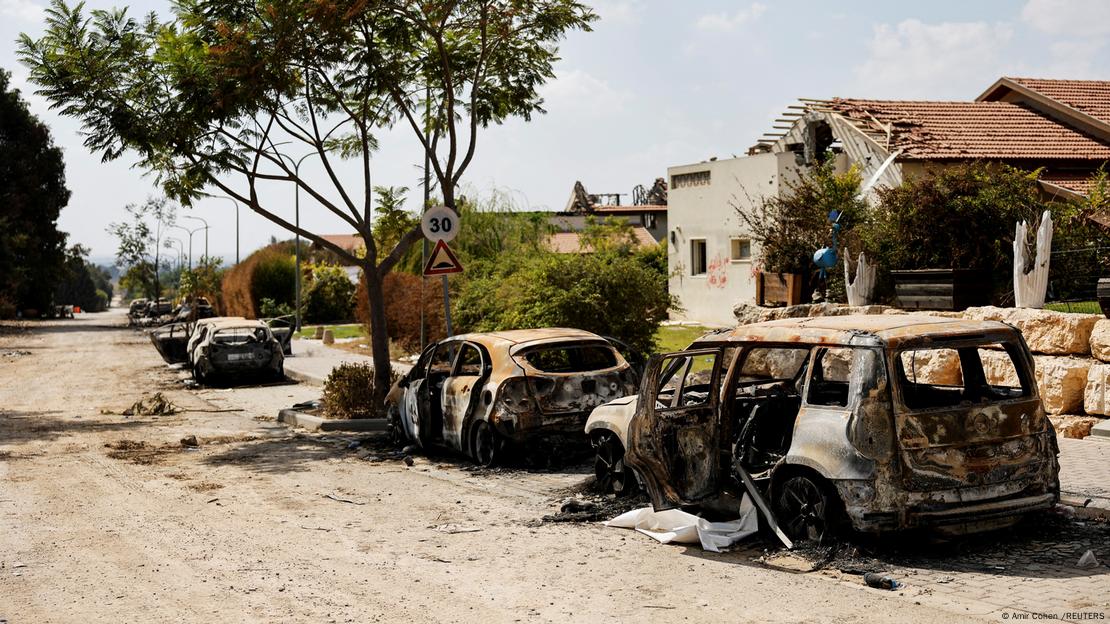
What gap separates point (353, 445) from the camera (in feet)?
46.3

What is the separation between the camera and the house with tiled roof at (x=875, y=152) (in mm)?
23844

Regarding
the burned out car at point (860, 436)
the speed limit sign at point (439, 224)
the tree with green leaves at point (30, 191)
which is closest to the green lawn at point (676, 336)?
the speed limit sign at point (439, 224)

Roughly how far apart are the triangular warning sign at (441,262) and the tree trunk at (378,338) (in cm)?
216

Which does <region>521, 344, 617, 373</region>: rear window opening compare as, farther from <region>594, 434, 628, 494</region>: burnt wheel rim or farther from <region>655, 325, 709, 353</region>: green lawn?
<region>655, 325, 709, 353</region>: green lawn

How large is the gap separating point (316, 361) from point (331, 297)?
28.5 metres

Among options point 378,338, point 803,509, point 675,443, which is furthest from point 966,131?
point 803,509

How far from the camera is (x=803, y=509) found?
307 inches

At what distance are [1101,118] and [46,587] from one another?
87.3ft

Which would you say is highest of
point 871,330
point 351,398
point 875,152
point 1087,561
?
point 875,152

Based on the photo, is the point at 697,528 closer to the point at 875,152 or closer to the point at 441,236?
the point at 441,236

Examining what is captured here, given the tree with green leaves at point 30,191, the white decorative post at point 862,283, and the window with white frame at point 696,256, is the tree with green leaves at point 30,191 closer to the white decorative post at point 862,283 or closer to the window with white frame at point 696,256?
the window with white frame at point 696,256

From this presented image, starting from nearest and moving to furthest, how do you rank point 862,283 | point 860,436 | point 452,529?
1. point 860,436
2. point 452,529
3. point 862,283

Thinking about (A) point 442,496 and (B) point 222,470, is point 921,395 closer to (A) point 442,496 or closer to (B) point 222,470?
(A) point 442,496

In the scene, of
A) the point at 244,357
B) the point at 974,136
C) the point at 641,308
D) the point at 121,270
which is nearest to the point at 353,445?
the point at 641,308
